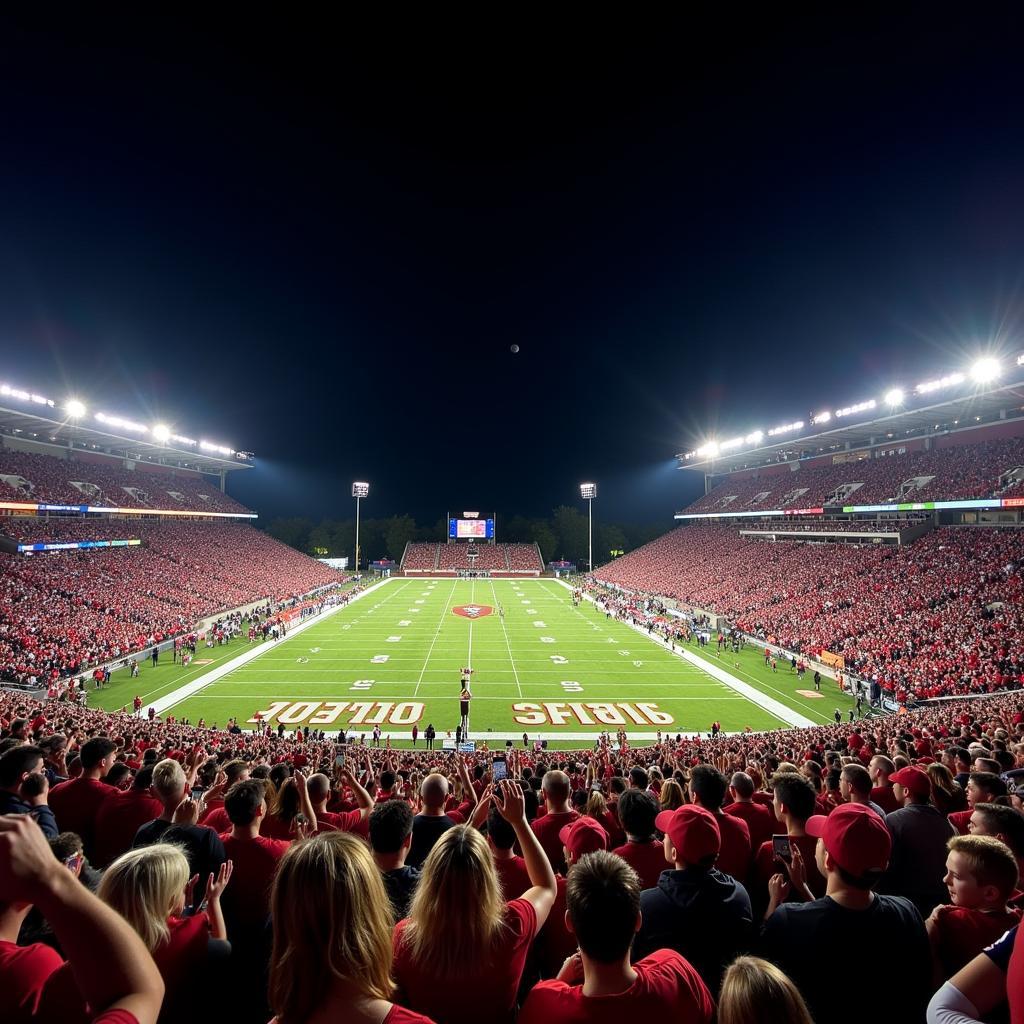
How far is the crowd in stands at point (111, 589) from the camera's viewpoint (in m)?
25.7

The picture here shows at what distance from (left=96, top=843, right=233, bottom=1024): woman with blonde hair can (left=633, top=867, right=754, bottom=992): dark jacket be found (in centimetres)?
217

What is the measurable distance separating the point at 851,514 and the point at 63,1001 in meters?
52.0

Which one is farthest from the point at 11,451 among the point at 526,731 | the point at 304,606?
the point at 526,731

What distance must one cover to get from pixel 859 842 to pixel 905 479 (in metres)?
48.9

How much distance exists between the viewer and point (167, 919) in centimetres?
249

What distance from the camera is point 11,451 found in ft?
148

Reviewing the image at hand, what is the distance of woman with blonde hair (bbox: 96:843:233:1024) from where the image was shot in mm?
2248

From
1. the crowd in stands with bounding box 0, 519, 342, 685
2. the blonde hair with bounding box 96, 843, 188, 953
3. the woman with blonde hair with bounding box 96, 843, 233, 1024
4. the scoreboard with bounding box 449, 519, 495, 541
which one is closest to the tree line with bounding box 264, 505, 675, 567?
the scoreboard with bounding box 449, 519, 495, 541

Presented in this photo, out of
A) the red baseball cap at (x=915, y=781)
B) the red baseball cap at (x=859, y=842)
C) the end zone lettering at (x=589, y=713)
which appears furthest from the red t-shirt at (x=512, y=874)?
the end zone lettering at (x=589, y=713)

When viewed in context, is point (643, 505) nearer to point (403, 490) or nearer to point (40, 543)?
point (403, 490)

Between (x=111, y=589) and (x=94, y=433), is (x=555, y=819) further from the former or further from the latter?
(x=94, y=433)

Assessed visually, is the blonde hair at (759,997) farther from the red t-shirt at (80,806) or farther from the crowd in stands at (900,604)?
the crowd in stands at (900,604)

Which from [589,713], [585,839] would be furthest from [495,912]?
[589,713]

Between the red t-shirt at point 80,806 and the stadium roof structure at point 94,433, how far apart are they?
46.7 m
